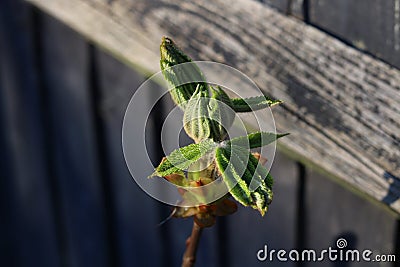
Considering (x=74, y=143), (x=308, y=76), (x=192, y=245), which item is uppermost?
(x=74, y=143)

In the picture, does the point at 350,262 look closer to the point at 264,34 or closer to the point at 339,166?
the point at 339,166

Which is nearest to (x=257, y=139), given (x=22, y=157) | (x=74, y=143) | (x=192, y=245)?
(x=192, y=245)

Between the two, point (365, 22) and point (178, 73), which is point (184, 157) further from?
point (365, 22)

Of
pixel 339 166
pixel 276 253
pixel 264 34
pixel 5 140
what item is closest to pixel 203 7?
pixel 264 34

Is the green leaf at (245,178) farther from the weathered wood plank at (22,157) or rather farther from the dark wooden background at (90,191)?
the weathered wood plank at (22,157)

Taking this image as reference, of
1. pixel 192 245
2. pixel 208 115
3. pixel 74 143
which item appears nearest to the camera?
pixel 208 115

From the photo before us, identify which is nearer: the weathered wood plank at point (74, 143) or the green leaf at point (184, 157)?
the green leaf at point (184, 157)

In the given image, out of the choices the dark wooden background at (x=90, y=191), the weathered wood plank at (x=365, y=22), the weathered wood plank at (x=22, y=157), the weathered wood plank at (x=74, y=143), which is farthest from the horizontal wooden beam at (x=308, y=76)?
the weathered wood plank at (x=22, y=157)
